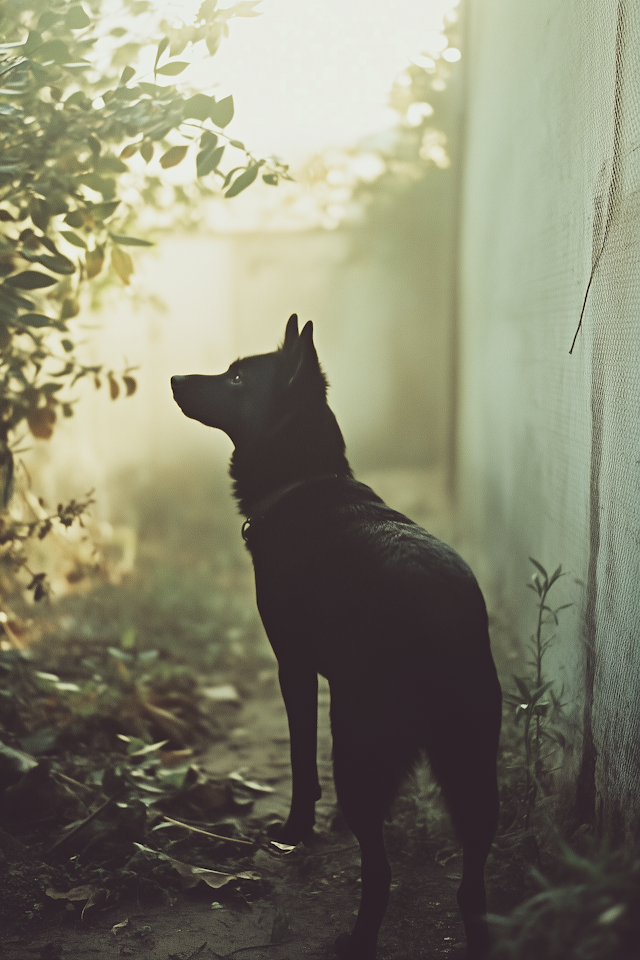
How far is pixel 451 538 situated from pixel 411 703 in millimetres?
3688

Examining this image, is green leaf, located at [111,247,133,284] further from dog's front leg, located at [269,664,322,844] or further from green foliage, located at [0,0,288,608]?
dog's front leg, located at [269,664,322,844]

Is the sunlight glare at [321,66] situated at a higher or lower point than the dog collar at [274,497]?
higher

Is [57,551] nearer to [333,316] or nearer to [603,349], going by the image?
[603,349]

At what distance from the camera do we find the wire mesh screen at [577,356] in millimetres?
1692

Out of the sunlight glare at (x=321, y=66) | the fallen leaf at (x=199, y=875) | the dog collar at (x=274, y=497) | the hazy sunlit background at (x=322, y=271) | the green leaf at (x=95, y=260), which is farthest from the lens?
the hazy sunlit background at (x=322, y=271)

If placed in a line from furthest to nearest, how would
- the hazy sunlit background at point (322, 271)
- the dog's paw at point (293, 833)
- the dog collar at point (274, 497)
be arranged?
the hazy sunlit background at point (322, 271), the dog's paw at point (293, 833), the dog collar at point (274, 497)

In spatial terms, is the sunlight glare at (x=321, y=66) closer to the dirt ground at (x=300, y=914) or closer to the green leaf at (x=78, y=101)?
the green leaf at (x=78, y=101)

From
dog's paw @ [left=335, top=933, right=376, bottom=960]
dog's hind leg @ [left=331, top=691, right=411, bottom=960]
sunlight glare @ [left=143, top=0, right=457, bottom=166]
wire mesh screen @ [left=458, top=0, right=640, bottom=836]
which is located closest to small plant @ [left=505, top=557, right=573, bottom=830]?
wire mesh screen @ [left=458, top=0, right=640, bottom=836]

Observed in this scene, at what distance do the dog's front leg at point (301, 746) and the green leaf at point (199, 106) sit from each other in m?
1.67

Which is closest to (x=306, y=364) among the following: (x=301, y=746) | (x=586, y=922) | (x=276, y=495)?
(x=276, y=495)

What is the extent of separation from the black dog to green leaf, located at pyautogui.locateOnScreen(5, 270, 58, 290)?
39.9 inches

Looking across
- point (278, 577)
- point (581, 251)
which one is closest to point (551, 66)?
point (581, 251)

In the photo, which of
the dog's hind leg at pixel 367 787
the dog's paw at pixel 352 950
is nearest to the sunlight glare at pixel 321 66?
the dog's hind leg at pixel 367 787

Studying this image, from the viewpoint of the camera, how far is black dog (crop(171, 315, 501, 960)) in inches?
64.7
